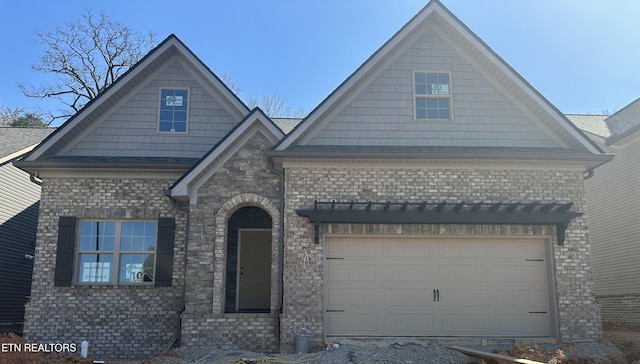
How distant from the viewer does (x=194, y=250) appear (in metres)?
12.6

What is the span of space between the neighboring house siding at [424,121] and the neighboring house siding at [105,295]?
4.61m

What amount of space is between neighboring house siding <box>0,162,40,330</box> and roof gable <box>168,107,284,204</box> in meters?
7.74

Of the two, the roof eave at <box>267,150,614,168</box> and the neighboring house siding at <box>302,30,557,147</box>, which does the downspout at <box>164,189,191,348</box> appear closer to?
the roof eave at <box>267,150,614,168</box>

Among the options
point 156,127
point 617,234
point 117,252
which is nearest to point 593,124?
point 617,234

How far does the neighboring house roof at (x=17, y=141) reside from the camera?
17.0 m

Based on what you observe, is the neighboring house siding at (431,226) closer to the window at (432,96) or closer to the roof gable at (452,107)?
the roof gable at (452,107)

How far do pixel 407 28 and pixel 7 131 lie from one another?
14.5m

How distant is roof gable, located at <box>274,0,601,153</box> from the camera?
42.8 feet

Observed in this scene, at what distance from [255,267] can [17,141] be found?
935 cm

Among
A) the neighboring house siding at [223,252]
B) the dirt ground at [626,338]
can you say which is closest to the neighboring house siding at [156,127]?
the neighboring house siding at [223,252]

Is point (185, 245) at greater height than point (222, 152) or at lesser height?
lesser

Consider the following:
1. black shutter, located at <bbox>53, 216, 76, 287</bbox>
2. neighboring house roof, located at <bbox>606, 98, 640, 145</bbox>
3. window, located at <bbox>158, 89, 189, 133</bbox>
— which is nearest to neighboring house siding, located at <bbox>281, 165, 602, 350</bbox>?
neighboring house roof, located at <bbox>606, 98, 640, 145</bbox>

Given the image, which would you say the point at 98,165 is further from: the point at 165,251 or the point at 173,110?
the point at 165,251

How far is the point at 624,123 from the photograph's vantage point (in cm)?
1734
